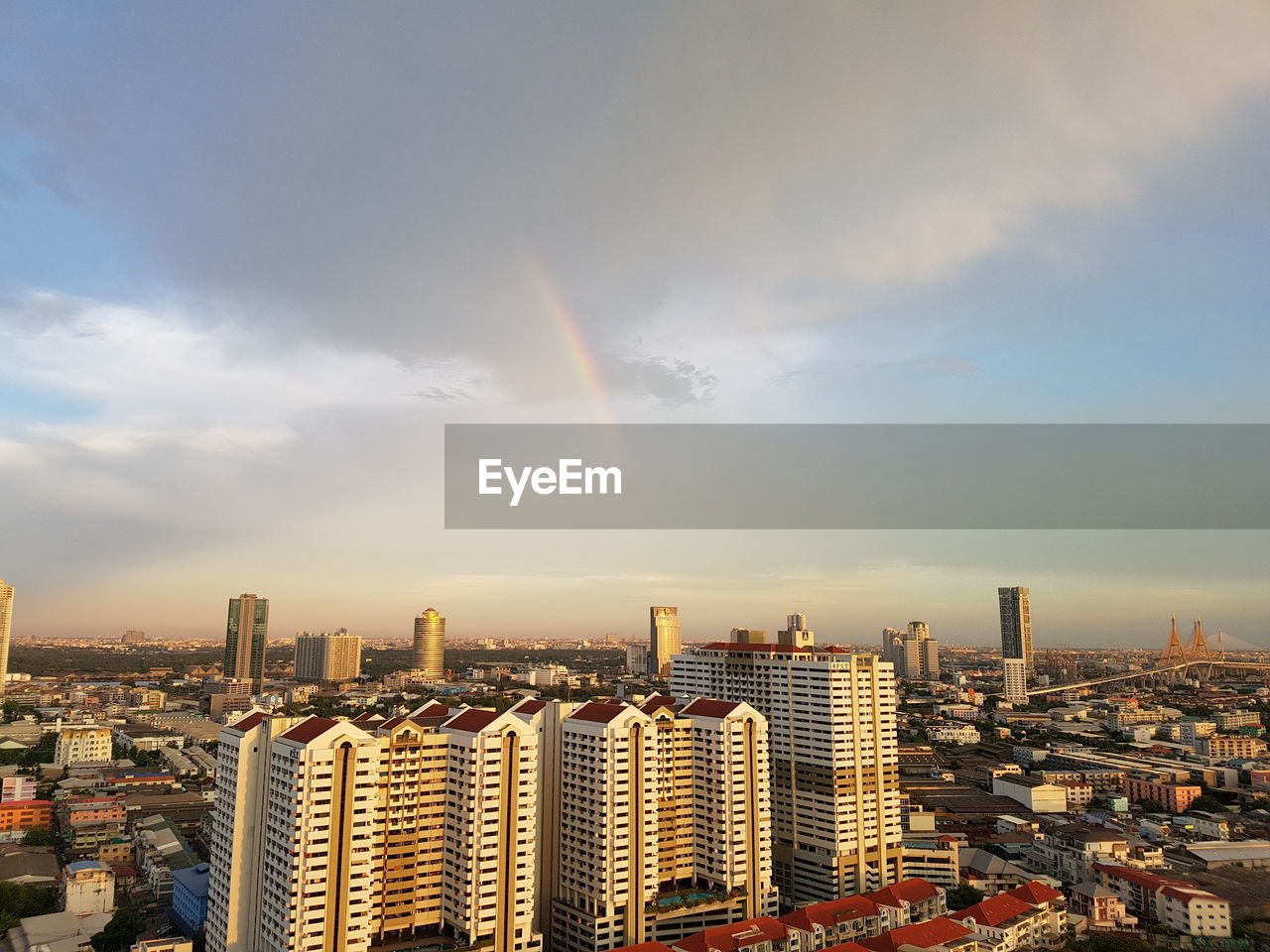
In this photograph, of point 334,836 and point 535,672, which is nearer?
point 334,836

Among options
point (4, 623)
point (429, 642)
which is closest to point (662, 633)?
point (429, 642)

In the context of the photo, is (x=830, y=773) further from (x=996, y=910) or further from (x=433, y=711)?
(x=433, y=711)

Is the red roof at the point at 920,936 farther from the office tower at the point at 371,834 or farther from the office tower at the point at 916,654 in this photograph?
the office tower at the point at 916,654

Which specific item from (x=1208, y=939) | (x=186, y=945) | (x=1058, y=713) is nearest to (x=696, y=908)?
(x=186, y=945)

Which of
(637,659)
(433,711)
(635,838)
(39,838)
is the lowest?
(39,838)

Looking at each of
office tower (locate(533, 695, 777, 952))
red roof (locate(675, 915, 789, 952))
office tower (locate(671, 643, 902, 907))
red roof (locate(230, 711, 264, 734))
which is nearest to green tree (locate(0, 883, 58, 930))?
red roof (locate(230, 711, 264, 734))

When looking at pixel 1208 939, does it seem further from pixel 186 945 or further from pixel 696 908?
pixel 186 945
